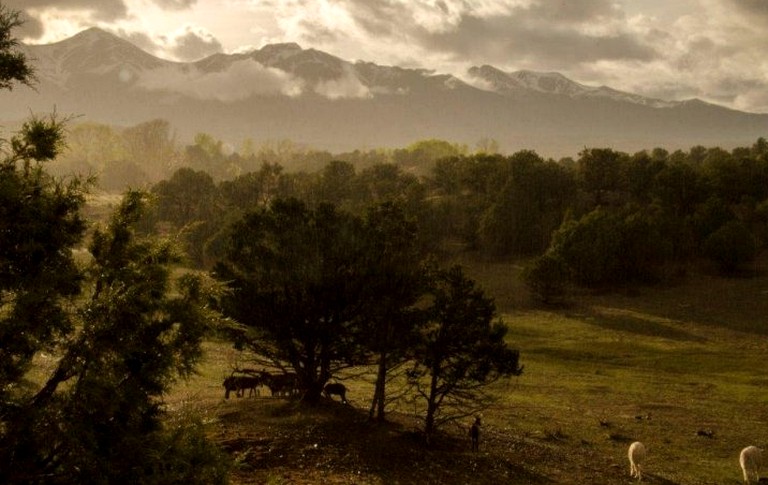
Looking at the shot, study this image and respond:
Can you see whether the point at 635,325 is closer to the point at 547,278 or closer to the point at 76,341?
the point at 547,278

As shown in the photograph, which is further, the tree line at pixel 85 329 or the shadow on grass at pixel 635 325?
the shadow on grass at pixel 635 325

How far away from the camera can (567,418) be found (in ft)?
139

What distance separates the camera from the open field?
90.1 ft

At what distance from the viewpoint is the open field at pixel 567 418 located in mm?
27453

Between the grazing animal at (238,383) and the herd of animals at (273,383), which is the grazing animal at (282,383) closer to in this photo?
the herd of animals at (273,383)

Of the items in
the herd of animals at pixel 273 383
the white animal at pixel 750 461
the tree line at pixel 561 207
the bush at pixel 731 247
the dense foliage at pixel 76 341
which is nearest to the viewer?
the dense foliage at pixel 76 341

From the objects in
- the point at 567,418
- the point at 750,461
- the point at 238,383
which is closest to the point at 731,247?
the point at 567,418

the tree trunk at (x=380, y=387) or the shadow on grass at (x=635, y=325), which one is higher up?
the tree trunk at (x=380, y=387)

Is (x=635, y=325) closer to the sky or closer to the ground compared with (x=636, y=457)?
closer to the ground

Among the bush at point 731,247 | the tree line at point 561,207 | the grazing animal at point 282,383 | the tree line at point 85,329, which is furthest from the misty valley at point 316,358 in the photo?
the tree line at point 561,207

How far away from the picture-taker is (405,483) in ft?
82.7

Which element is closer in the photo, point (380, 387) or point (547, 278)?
point (380, 387)

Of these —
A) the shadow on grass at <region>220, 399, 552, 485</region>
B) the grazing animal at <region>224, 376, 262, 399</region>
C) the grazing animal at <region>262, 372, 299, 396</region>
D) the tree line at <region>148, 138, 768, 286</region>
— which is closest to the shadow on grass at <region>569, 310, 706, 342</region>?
the tree line at <region>148, 138, 768, 286</region>

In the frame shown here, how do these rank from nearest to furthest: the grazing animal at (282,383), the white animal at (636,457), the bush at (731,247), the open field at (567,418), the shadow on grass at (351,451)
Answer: the shadow on grass at (351,451), the open field at (567,418), the white animal at (636,457), the grazing animal at (282,383), the bush at (731,247)
